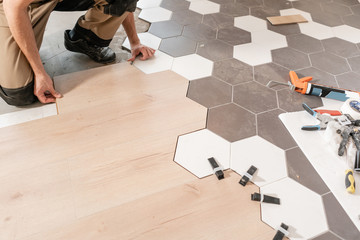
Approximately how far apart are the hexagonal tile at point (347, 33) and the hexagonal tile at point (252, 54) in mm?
661

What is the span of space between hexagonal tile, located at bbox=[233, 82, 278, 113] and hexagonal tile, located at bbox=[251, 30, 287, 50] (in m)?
0.46

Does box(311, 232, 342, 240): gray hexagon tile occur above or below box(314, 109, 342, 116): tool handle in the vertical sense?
below

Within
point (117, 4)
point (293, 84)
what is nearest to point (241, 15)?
point (293, 84)

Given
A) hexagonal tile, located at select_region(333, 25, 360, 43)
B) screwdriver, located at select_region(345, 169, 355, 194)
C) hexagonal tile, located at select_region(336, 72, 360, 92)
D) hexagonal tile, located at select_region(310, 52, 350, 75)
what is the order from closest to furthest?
screwdriver, located at select_region(345, 169, 355, 194), hexagonal tile, located at select_region(336, 72, 360, 92), hexagonal tile, located at select_region(310, 52, 350, 75), hexagonal tile, located at select_region(333, 25, 360, 43)

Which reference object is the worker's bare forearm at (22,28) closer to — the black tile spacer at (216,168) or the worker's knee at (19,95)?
the worker's knee at (19,95)

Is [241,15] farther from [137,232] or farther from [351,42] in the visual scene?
[137,232]

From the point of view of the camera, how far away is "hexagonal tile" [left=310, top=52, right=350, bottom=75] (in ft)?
5.03

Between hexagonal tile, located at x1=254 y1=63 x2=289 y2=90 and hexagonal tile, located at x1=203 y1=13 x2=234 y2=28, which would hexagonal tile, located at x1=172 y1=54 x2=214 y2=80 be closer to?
hexagonal tile, located at x1=254 y1=63 x2=289 y2=90

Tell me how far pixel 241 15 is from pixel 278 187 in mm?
1519

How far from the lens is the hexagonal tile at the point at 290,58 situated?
155cm

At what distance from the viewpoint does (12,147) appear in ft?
3.44

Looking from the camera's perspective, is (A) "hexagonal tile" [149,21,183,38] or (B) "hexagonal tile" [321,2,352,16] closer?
(A) "hexagonal tile" [149,21,183,38]

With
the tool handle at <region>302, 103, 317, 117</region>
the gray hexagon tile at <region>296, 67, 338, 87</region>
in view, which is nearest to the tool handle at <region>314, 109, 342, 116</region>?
the tool handle at <region>302, 103, 317, 117</region>

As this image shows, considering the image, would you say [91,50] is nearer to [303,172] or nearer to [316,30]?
[303,172]
